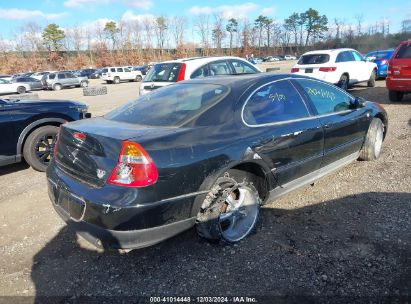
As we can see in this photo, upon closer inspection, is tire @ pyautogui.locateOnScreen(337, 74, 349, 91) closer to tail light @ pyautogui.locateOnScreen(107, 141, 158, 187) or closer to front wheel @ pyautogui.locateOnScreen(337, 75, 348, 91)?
front wheel @ pyautogui.locateOnScreen(337, 75, 348, 91)

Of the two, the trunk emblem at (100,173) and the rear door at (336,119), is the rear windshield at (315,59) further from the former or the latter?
the trunk emblem at (100,173)

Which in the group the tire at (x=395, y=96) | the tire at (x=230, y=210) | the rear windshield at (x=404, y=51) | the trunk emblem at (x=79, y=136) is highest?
the rear windshield at (x=404, y=51)

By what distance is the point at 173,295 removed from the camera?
262cm

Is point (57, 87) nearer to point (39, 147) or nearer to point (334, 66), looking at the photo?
point (334, 66)

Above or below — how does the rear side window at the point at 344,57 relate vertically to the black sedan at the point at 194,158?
above

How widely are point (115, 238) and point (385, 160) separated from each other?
4423mm

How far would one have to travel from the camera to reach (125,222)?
2.52 meters

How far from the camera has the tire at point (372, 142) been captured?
499 centimetres

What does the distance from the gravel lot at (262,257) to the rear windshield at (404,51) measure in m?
6.59

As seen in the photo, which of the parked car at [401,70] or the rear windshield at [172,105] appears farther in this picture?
the parked car at [401,70]

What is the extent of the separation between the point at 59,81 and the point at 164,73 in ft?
86.3

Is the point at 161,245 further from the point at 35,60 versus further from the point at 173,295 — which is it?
the point at 35,60

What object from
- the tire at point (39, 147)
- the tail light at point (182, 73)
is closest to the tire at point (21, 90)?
the tail light at point (182, 73)

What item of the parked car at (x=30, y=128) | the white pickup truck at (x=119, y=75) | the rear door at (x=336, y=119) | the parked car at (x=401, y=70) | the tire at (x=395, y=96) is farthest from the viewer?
the white pickup truck at (x=119, y=75)
